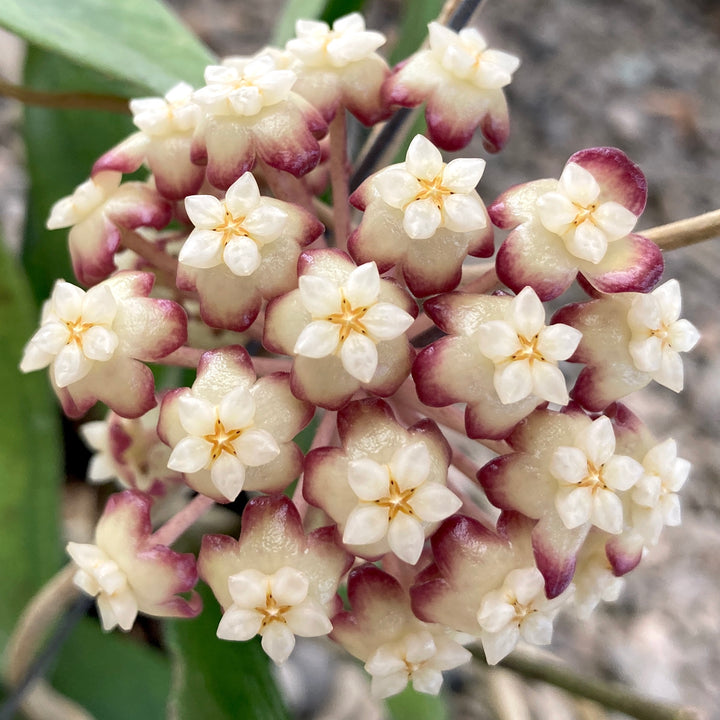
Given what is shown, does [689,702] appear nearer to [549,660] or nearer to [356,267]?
[549,660]

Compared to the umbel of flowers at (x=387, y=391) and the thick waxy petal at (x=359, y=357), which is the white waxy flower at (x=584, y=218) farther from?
the thick waxy petal at (x=359, y=357)

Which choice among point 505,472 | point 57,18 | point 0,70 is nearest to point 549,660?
point 505,472

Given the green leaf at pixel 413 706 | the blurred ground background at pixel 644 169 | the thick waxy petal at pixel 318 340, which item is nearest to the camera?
the thick waxy petal at pixel 318 340

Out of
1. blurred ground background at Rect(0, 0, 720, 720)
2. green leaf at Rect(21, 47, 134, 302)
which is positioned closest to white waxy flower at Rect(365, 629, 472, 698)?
blurred ground background at Rect(0, 0, 720, 720)

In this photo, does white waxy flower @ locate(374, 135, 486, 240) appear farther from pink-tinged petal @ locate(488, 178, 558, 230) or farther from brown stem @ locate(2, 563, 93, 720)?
brown stem @ locate(2, 563, 93, 720)

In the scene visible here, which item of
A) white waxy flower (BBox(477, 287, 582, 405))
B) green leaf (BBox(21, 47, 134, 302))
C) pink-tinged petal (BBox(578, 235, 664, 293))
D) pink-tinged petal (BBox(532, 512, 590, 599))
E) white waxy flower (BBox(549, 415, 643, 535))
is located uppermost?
pink-tinged petal (BBox(578, 235, 664, 293))

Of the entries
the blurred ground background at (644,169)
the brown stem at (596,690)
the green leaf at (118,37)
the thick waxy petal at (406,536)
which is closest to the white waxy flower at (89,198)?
the green leaf at (118,37)

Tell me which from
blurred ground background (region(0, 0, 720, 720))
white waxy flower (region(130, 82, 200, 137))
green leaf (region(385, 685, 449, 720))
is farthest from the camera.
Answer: blurred ground background (region(0, 0, 720, 720))
